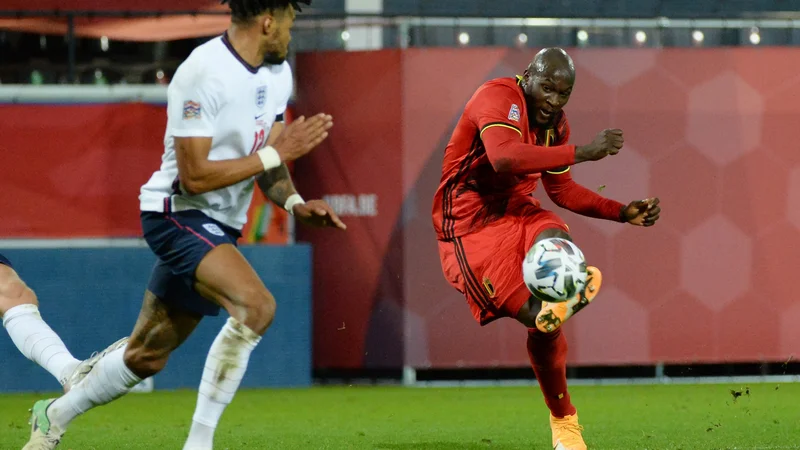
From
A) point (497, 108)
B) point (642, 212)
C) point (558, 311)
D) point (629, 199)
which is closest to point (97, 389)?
point (558, 311)

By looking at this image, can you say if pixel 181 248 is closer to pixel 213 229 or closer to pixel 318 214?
pixel 213 229

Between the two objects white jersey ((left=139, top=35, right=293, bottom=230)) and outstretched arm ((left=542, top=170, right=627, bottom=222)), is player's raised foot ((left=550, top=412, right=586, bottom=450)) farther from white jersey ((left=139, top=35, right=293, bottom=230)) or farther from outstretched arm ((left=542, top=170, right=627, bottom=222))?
white jersey ((left=139, top=35, right=293, bottom=230))

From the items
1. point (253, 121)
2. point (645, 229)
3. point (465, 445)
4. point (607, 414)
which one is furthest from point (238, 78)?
point (645, 229)

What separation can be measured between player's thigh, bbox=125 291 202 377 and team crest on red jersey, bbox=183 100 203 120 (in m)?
0.87

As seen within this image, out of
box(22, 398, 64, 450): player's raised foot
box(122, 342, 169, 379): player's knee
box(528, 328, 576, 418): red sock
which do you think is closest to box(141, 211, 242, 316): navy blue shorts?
box(122, 342, 169, 379): player's knee

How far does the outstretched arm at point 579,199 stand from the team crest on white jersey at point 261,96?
1972 mm

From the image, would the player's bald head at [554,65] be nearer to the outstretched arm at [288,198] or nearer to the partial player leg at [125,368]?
the outstretched arm at [288,198]

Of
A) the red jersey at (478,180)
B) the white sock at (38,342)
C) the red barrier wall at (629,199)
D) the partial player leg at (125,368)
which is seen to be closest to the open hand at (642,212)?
the red jersey at (478,180)

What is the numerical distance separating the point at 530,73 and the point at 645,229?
4.94 meters

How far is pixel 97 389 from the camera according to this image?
5625 millimetres

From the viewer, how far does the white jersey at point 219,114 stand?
5.30 meters

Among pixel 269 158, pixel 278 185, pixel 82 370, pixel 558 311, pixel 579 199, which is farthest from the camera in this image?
pixel 579 199

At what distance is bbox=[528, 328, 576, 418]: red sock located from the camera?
6.49 meters

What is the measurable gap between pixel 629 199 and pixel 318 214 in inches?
248
